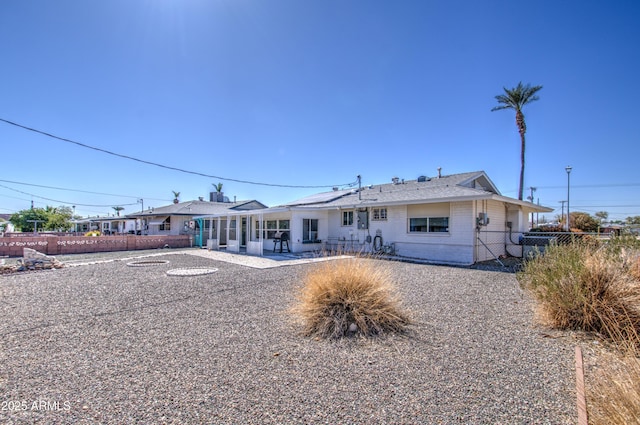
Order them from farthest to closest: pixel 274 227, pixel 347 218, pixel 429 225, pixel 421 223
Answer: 1. pixel 274 227
2. pixel 347 218
3. pixel 421 223
4. pixel 429 225

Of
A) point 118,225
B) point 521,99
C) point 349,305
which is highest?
point 521,99

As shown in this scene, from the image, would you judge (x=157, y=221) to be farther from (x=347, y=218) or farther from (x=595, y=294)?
(x=595, y=294)

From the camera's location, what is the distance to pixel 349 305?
4.42 meters

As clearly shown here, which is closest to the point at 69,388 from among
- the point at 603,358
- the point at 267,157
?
the point at 603,358

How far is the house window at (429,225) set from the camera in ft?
40.4

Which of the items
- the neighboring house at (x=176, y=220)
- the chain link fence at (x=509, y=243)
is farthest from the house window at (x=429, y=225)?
the neighboring house at (x=176, y=220)

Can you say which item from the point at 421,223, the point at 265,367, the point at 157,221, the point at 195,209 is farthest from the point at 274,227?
the point at 157,221

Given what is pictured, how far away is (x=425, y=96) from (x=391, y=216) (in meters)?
5.78

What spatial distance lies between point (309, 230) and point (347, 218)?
2387 millimetres

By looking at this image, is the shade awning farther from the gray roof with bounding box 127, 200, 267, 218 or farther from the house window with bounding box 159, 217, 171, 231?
the gray roof with bounding box 127, 200, 267, 218

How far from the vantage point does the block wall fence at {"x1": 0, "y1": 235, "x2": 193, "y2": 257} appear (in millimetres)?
15828

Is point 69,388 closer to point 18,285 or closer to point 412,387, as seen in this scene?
point 412,387

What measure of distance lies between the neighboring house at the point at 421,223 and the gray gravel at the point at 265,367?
476 centimetres

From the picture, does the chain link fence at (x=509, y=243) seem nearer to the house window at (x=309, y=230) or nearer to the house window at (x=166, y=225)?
the house window at (x=309, y=230)
